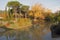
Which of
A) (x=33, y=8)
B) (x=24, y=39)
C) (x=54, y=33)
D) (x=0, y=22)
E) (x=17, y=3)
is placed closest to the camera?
(x=24, y=39)

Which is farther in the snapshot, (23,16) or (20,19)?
(23,16)

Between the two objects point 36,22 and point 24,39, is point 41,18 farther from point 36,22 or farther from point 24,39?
point 24,39

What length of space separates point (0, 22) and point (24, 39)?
4.70 meters

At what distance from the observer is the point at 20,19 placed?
428 inches

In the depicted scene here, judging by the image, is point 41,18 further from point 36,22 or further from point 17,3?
point 17,3

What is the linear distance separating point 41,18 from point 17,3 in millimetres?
2016

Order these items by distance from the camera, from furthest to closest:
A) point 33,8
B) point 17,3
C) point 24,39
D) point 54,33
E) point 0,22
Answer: point 33,8, point 17,3, point 0,22, point 54,33, point 24,39

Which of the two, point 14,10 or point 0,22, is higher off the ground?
point 14,10

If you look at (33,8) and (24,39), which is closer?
(24,39)

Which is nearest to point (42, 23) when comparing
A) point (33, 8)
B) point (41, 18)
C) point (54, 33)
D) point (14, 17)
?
point (41, 18)

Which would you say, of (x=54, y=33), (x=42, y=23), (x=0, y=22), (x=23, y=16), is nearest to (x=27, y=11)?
(x=23, y=16)

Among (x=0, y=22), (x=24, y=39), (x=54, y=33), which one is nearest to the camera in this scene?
(x=24, y=39)

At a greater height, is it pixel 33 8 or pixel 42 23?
pixel 33 8

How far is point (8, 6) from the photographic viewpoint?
11.0 meters
